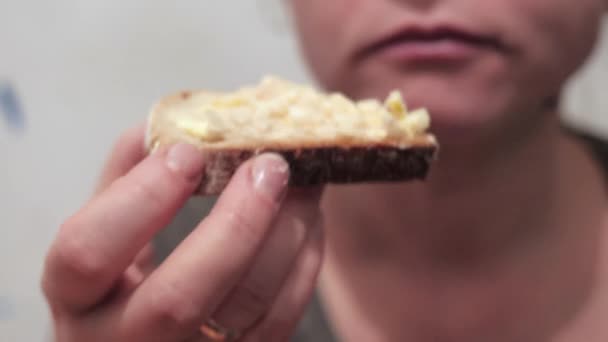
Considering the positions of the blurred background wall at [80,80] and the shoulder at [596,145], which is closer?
the shoulder at [596,145]

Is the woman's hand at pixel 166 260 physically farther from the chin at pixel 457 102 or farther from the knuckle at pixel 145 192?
the chin at pixel 457 102

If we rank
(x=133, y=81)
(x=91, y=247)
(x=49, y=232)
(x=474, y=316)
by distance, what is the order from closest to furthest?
(x=91, y=247)
(x=474, y=316)
(x=49, y=232)
(x=133, y=81)

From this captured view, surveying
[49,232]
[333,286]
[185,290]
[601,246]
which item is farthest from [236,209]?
[49,232]

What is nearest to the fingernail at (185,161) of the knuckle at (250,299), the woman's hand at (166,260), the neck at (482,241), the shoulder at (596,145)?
the woman's hand at (166,260)

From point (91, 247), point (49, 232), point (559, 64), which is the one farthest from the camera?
point (49, 232)

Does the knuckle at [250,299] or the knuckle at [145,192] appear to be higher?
Answer: the knuckle at [145,192]

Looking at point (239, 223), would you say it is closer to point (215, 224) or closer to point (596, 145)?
point (215, 224)

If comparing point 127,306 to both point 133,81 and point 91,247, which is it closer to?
point 91,247

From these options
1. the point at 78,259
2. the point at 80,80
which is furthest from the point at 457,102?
the point at 80,80
